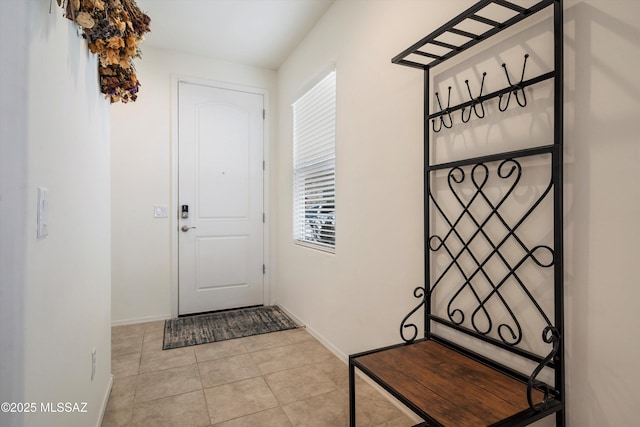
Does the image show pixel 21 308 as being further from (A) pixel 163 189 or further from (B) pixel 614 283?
(A) pixel 163 189

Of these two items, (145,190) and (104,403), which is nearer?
(104,403)

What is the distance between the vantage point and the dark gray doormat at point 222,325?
297 centimetres

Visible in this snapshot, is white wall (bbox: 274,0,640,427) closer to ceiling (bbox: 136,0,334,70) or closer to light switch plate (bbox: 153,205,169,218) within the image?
ceiling (bbox: 136,0,334,70)

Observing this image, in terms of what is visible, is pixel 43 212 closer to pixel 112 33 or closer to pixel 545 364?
pixel 112 33

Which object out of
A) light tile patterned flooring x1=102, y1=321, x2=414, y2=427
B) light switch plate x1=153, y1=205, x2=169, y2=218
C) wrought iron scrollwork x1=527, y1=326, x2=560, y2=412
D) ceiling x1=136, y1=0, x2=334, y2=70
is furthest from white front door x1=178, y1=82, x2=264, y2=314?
wrought iron scrollwork x1=527, y1=326, x2=560, y2=412

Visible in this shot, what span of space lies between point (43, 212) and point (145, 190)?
272 cm

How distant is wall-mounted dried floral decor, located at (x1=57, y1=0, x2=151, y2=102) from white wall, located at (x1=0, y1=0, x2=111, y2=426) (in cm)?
6

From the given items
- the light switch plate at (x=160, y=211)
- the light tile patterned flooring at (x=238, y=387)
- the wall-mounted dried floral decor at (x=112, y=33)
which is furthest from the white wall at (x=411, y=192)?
the wall-mounted dried floral decor at (x=112, y=33)

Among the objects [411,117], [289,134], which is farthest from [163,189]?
[411,117]

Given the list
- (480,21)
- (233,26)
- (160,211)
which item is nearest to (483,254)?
(480,21)

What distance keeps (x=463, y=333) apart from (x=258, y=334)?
2.04m

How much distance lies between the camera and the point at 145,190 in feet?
11.3

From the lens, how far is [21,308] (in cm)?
80

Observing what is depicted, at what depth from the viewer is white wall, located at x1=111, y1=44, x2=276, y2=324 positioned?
132 inches
